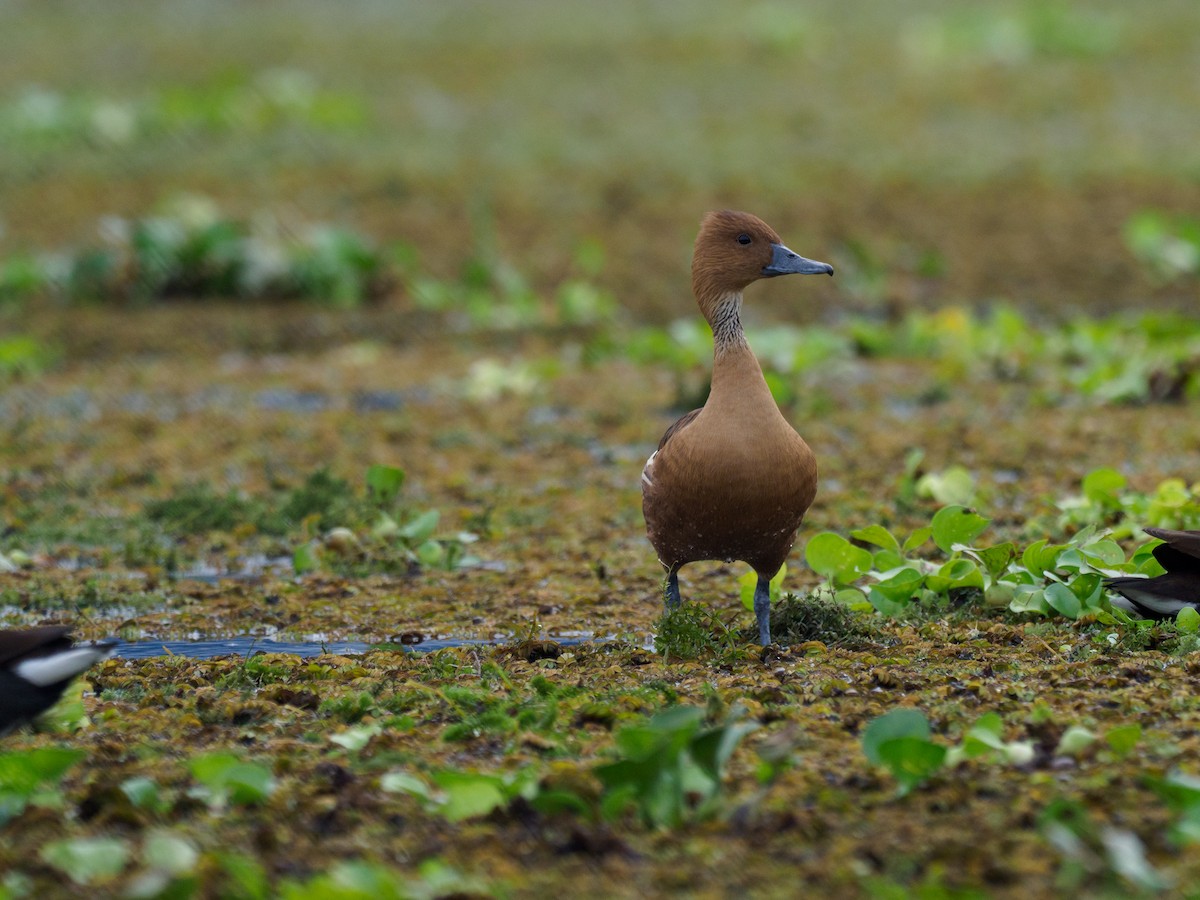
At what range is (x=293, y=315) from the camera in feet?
40.8

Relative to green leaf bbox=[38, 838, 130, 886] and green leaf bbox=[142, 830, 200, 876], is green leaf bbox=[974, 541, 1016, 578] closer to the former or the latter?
green leaf bbox=[142, 830, 200, 876]

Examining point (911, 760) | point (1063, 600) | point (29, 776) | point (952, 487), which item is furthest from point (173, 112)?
point (911, 760)

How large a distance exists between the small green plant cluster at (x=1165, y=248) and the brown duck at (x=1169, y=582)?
7975mm

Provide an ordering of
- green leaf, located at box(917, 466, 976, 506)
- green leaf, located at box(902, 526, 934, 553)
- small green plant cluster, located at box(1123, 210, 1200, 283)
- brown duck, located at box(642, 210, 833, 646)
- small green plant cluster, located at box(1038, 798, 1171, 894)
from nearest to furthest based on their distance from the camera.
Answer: small green plant cluster, located at box(1038, 798, 1171, 894), brown duck, located at box(642, 210, 833, 646), green leaf, located at box(902, 526, 934, 553), green leaf, located at box(917, 466, 976, 506), small green plant cluster, located at box(1123, 210, 1200, 283)

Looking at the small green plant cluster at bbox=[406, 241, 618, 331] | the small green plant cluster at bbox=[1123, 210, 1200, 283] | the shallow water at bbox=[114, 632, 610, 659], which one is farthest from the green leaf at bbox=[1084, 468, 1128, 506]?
the small green plant cluster at bbox=[1123, 210, 1200, 283]

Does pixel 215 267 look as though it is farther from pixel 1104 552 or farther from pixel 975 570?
pixel 1104 552

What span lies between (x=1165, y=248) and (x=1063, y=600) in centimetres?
826

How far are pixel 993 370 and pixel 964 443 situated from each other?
1.92 m

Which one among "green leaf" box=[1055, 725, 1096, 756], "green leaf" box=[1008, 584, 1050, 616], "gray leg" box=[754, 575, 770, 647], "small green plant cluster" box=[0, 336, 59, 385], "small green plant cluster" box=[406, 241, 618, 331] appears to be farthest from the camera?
"small green plant cluster" box=[406, 241, 618, 331]

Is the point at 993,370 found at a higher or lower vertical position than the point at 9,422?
lower

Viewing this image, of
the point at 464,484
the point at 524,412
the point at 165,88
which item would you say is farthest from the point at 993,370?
the point at 165,88

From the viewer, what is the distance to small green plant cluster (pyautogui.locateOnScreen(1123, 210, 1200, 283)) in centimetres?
1278

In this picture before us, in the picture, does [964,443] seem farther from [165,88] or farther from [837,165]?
[165,88]

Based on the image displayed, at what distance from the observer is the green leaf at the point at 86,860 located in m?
3.63
